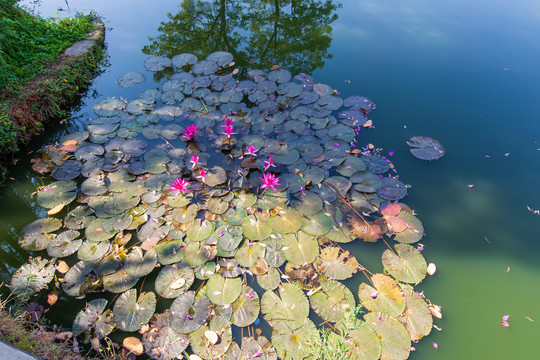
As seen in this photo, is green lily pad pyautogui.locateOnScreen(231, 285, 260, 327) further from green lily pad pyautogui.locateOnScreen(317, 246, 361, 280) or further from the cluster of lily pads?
green lily pad pyautogui.locateOnScreen(317, 246, 361, 280)

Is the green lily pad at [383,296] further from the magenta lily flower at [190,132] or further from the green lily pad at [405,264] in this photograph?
the magenta lily flower at [190,132]

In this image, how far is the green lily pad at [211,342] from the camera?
87.3 inches

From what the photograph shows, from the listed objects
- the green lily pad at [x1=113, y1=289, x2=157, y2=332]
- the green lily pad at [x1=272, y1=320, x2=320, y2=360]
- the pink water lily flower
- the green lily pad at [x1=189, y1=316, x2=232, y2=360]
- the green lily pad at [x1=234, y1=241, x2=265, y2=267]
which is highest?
the green lily pad at [x1=234, y1=241, x2=265, y2=267]

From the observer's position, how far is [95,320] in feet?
7.86

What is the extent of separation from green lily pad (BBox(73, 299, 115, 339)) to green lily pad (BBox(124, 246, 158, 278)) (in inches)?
12.1

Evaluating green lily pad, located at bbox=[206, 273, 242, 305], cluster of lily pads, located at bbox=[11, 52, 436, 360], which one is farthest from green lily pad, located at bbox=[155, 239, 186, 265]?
green lily pad, located at bbox=[206, 273, 242, 305]

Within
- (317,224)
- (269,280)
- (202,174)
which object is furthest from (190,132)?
(269,280)

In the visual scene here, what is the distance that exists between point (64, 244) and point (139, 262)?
798mm

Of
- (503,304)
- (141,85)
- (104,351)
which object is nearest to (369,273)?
(503,304)

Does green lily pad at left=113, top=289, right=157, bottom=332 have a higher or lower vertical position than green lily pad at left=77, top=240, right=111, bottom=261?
lower

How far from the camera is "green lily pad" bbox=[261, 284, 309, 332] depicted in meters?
2.36

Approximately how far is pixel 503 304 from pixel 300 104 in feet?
10.3

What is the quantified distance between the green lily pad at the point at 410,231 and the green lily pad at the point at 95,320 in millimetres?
2655

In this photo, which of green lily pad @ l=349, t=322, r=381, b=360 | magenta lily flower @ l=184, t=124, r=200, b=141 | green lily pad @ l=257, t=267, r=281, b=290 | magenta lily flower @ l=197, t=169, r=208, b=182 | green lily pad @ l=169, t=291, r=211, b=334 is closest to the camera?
green lily pad @ l=349, t=322, r=381, b=360
